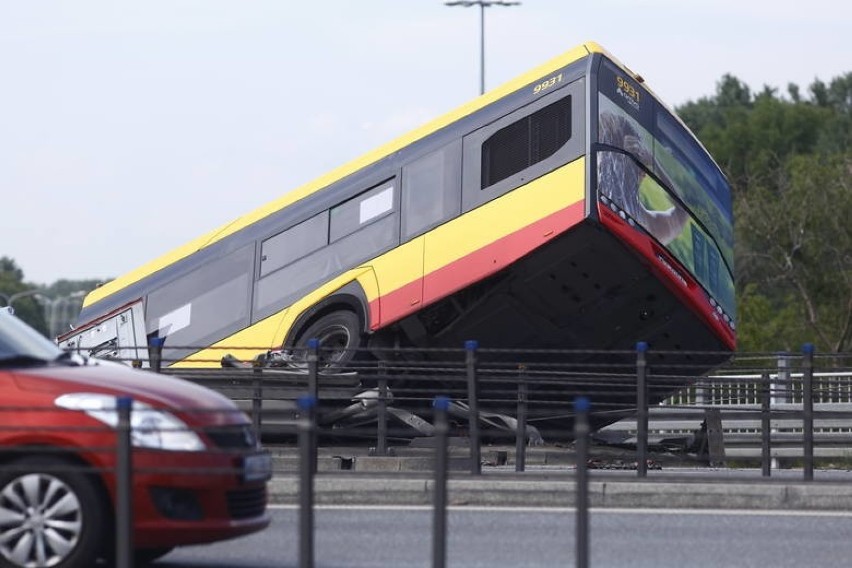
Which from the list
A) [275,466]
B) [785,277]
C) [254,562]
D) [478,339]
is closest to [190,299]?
[478,339]

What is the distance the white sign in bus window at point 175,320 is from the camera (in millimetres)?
21250

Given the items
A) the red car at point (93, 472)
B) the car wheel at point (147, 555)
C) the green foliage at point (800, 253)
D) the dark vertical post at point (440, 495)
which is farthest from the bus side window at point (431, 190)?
the green foliage at point (800, 253)

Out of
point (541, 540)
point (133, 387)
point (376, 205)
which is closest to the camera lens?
point (133, 387)

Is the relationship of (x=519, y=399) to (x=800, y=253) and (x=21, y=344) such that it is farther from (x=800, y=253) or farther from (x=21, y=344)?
(x=800, y=253)

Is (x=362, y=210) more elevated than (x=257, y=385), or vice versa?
(x=362, y=210)

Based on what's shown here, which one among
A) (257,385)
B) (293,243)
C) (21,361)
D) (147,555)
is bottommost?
(147,555)

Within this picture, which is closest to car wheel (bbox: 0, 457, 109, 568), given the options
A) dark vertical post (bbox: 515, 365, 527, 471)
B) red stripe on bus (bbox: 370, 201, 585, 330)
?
dark vertical post (bbox: 515, 365, 527, 471)

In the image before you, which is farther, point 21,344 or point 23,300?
point 23,300

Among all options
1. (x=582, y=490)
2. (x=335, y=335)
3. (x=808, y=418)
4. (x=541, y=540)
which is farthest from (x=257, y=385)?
(x=582, y=490)

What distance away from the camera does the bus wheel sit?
1942cm

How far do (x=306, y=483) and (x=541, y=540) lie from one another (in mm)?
3549

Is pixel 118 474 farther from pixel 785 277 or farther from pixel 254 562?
pixel 785 277

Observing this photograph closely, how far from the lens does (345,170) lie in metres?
20.7

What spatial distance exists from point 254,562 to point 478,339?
9.41 meters
